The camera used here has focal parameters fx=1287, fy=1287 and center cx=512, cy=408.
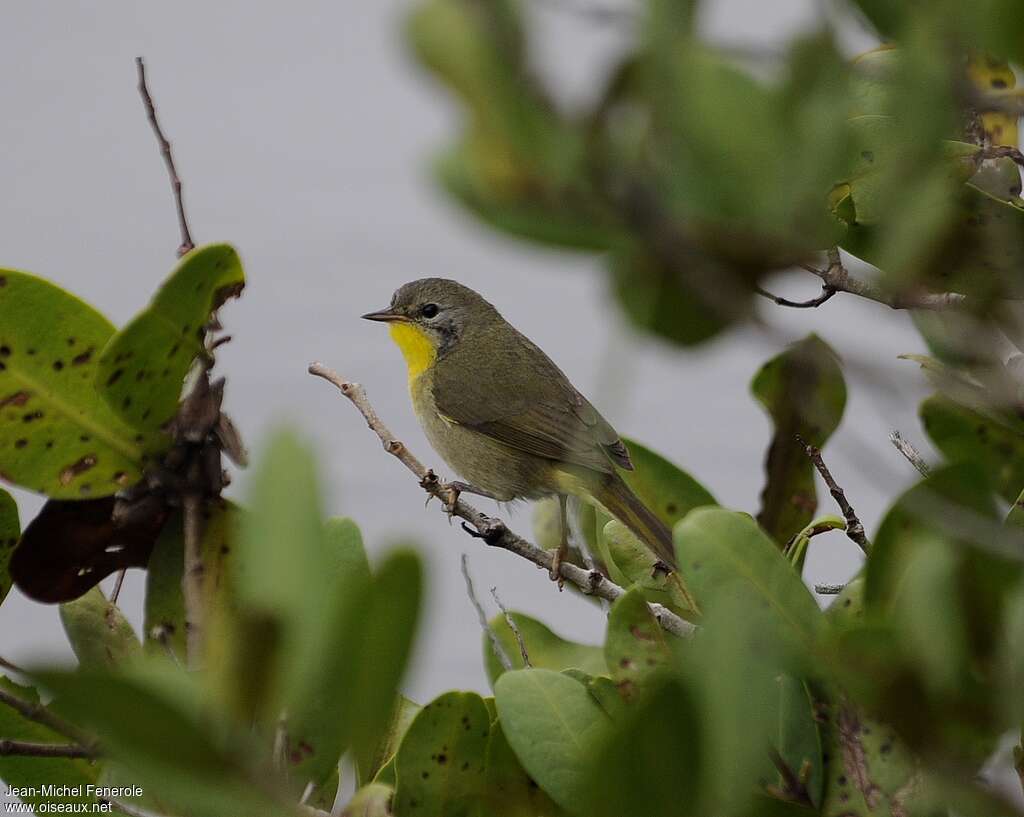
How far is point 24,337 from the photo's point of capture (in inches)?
51.2

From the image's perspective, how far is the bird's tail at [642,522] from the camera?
71.3 inches

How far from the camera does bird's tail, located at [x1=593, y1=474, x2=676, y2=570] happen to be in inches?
71.3

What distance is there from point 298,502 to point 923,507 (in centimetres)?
32

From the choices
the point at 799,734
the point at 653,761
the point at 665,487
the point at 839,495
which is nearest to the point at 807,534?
the point at 839,495

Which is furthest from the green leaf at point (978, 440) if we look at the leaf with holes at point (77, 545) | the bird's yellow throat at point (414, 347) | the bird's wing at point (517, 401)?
the bird's yellow throat at point (414, 347)

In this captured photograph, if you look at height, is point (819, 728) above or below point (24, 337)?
below

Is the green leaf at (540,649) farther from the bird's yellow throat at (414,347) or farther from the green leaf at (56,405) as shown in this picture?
the bird's yellow throat at (414,347)

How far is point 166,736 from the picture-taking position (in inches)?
20.4

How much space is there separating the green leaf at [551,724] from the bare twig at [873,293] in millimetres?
373

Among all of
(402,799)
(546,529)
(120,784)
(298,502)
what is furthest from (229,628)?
(546,529)

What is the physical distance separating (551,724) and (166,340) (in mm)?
511

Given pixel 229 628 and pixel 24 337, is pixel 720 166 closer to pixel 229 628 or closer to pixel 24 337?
pixel 229 628

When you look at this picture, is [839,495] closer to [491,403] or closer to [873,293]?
[873,293]

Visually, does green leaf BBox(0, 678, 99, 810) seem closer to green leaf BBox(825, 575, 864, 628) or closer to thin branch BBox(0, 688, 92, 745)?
thin branch BBox(0, 688, 92, 745)
